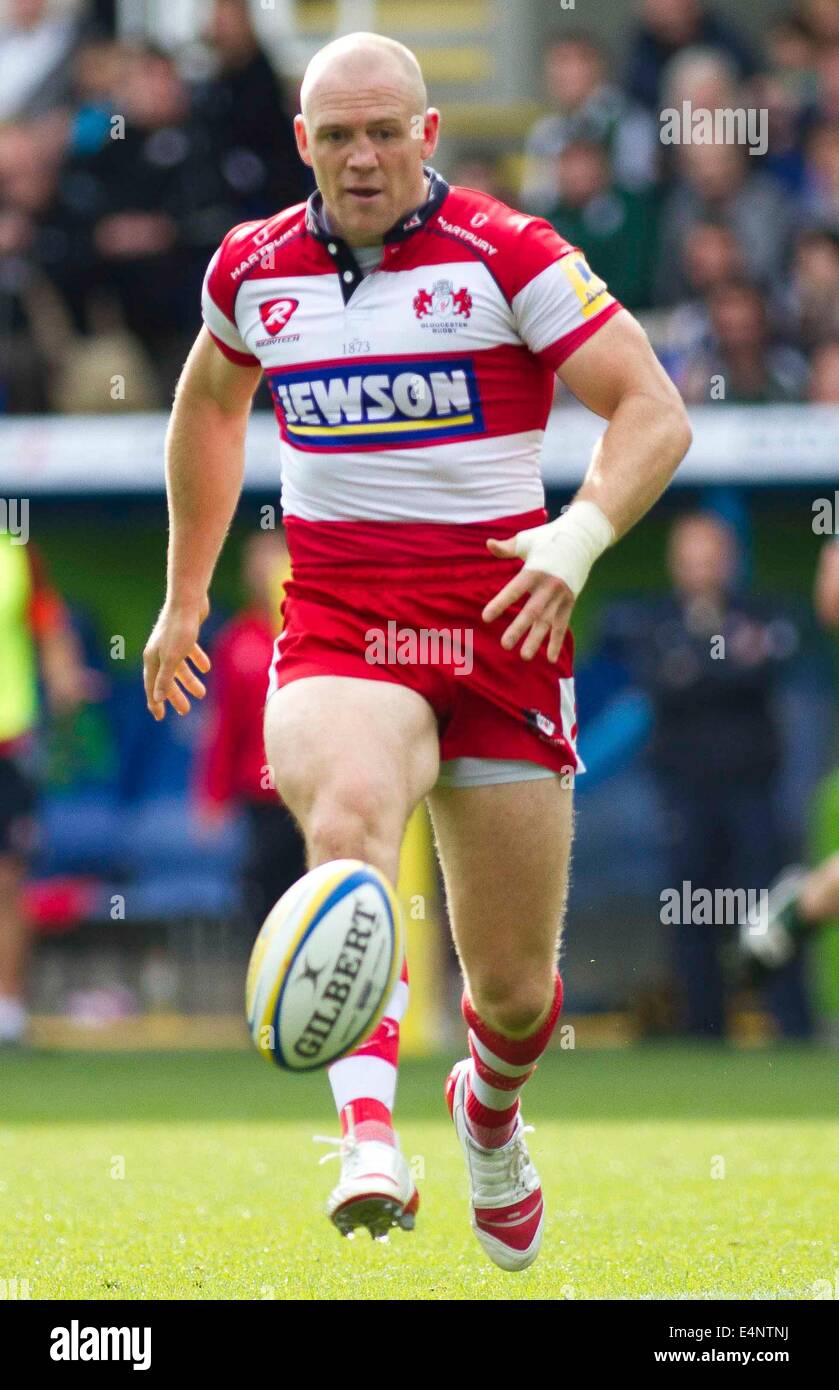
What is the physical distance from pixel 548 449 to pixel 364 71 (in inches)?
304

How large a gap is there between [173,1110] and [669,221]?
6587 millimetres

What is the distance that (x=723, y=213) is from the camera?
1370cm

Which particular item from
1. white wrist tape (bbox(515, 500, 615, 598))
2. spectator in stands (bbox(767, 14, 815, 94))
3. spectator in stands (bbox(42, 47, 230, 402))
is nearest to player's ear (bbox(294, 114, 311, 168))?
white wrist tape (bbox(515, 500, 615, 598))

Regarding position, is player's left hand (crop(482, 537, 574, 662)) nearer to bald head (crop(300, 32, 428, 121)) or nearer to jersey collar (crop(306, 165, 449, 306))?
jersey collar (crop(306, 165, 449, 306))

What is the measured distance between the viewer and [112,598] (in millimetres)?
15125

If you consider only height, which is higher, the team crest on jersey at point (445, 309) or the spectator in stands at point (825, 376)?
the spectator in stands at point (825, 376)

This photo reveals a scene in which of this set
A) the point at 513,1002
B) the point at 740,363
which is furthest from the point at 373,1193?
the point at 740,363

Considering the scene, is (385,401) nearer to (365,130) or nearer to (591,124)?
(365,130)

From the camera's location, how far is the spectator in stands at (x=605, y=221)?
528 inches

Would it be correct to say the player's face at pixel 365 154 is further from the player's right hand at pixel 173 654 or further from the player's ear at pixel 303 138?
the player's right hand at pixel 173 654

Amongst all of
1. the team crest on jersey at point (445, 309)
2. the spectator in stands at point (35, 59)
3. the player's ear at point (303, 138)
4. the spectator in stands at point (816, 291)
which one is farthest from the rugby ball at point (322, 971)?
the spectator in stands at point (35, 59)
